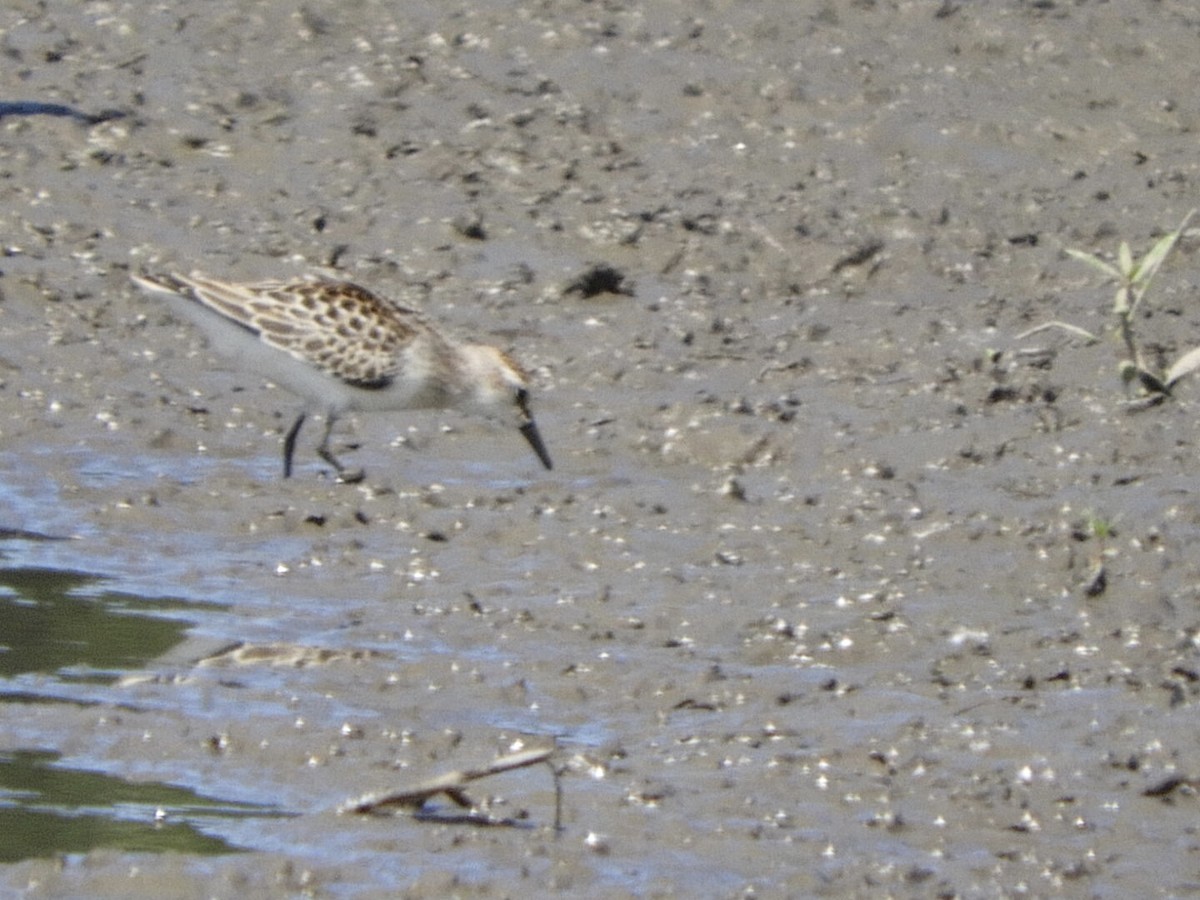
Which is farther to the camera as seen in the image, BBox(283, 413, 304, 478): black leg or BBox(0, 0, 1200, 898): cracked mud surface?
BBox(283, 413, 304, 478): black leg

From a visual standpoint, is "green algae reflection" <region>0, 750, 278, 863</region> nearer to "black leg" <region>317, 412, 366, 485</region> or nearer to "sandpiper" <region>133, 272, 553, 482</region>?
"black leg" <region>317, 412, 366, 485</region>

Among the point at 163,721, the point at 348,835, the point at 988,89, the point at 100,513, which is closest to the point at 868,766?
the point at 348,835

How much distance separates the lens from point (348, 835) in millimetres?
6141

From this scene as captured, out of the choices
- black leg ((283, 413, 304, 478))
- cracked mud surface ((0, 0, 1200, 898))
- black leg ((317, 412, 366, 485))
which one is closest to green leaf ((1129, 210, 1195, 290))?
cracked mud surface ((0, 0, 1200, 898))

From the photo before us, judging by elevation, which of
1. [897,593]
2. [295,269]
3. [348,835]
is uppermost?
[348,835]

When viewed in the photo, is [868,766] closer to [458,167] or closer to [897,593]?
[897,593]

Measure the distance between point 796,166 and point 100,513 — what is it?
4.34 m

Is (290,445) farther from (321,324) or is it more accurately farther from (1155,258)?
(1155,258)

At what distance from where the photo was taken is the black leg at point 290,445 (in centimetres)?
957

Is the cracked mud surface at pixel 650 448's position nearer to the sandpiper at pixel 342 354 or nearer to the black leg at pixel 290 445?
the black leg at pixel 290 445

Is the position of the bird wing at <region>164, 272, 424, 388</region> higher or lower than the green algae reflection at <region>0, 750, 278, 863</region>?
lower

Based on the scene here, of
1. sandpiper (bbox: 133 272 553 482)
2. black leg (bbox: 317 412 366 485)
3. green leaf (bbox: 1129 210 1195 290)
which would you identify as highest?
green leaf (bbox: 1129 210 1195 290)

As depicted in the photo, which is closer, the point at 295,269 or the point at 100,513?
the point at 100,513

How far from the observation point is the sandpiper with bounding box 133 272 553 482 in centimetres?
960
